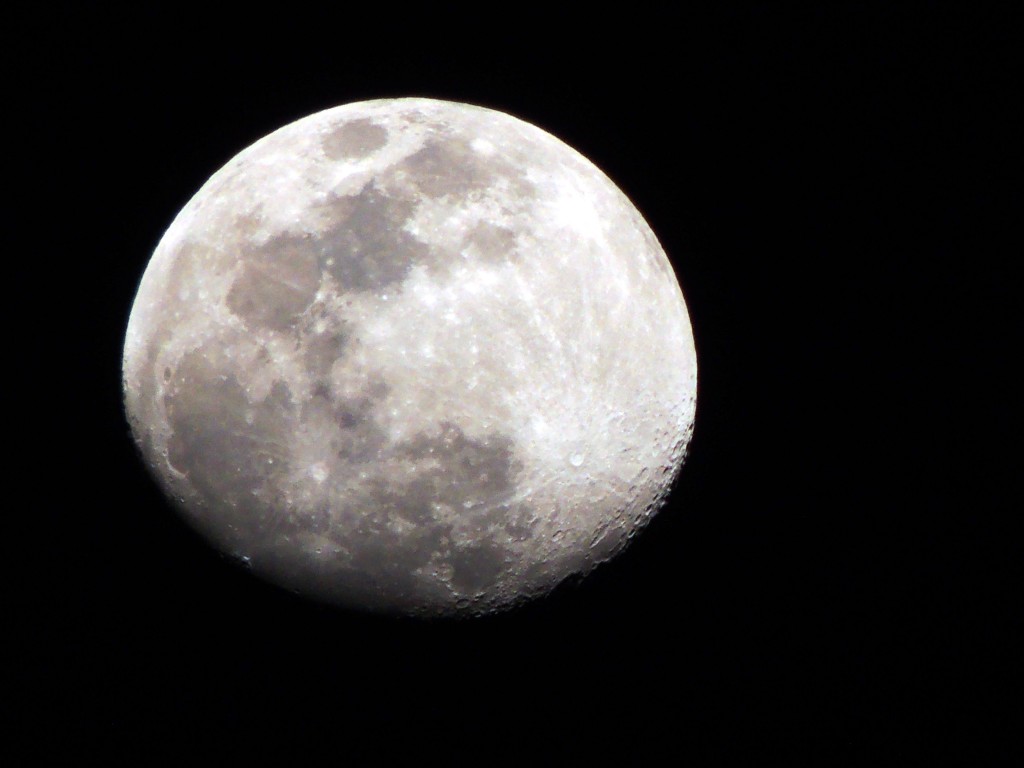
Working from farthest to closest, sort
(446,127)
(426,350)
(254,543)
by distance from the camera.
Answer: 1. (446,127)
2. (254,543)
3. (426,350)

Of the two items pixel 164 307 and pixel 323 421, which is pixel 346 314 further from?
pixel 164 307

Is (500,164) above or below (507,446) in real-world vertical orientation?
above

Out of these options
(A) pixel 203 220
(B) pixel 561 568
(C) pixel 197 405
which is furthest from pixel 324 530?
(A) pixel 203 220

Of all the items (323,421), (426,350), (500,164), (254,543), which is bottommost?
(254,543)

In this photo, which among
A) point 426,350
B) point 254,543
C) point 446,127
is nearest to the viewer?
point 426,350

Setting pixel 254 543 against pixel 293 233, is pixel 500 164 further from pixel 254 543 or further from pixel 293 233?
pixel 254 543

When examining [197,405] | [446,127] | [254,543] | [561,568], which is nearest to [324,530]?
[254,543]

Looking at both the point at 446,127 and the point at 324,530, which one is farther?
the point at 446,127
